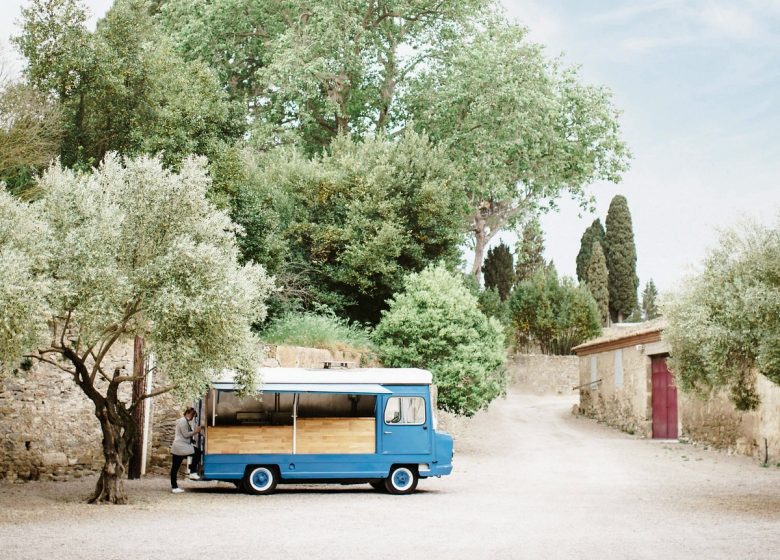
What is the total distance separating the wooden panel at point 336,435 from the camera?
18422mm

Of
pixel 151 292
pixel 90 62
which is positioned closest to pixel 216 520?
pixel 151 292

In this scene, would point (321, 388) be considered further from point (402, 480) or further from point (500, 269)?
point (500, 269)

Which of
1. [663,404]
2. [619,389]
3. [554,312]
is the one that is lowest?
[663,404]

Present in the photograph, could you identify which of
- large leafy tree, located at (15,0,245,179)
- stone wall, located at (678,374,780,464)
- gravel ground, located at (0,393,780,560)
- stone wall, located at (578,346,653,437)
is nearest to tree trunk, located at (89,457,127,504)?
gravel ground, located at (0,393,780,560)

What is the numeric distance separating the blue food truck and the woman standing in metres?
0.24

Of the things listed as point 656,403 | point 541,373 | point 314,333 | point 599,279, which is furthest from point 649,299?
point 314,333

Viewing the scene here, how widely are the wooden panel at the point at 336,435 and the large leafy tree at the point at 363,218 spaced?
12.5 m

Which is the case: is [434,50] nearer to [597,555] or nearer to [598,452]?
[598,452]

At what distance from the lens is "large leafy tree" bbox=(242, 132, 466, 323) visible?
103 feet

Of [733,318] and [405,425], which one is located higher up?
[733,318]

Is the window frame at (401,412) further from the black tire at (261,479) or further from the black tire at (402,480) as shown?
the black tire at (261,479)

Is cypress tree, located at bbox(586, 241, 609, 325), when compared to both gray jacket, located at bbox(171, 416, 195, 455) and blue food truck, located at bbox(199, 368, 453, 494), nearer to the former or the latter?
blue food truck, located at bbox(199, 368, 453, 494)

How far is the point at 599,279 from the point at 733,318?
150 ft

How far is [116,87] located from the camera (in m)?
26.3
